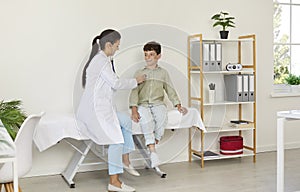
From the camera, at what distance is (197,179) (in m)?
3.88

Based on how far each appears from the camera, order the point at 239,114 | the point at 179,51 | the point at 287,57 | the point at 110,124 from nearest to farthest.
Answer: the point at 110,124 → the point at 179,51 → the point at 239,114 → the point at 287,57

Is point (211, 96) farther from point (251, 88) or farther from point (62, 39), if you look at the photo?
point (62, 39)

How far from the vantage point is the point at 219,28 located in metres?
4.77

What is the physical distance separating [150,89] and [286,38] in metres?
2.28

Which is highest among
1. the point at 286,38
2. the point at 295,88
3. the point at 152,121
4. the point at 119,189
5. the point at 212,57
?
the point at 286,38

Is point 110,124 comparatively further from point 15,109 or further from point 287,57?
point 287,57

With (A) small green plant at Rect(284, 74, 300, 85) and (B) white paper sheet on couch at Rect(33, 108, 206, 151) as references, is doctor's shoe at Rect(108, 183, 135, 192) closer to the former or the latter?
(B) white paper sheet on couch at Rect(33, 108, 206, 151)

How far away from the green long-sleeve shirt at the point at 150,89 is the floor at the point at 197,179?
2.20 feet

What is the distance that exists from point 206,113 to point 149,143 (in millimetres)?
1102

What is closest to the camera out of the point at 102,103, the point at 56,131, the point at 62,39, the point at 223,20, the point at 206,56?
the point at 102,103

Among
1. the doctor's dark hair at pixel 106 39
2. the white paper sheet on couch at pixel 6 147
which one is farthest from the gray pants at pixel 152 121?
the white paper sheet on couch at pixel 6 147

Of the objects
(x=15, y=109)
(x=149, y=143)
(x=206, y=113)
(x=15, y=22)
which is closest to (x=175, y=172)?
(x=149, y=143)

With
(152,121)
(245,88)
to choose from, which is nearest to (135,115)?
(152,121)

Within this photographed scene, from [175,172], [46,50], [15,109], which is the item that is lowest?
[175,172]
